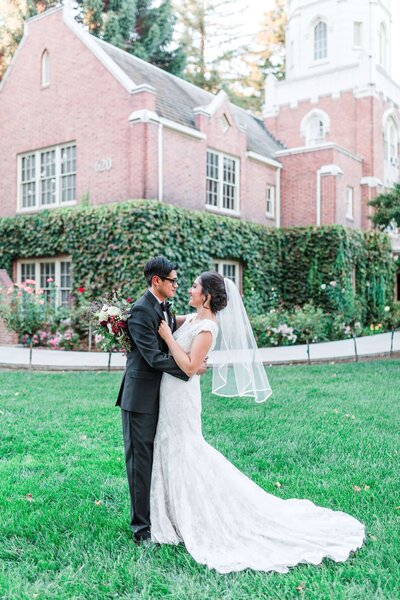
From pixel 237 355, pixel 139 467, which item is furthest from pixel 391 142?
pixel 139 467

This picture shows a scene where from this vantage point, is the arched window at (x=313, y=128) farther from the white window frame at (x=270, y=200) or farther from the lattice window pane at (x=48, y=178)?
the lattice window pane at (x=48, y=178)

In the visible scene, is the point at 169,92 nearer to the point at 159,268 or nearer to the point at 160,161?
the point at 160,161

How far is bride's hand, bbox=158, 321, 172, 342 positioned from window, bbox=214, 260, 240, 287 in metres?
15.0

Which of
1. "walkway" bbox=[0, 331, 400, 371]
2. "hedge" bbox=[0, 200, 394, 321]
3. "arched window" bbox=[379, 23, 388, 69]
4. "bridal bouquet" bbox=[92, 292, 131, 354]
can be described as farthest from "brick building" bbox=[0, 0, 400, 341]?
"bridal bouquet" bbox=[92, 292, 131, 354]

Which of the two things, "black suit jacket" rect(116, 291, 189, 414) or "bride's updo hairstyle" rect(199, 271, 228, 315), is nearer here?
"black suit jacket" rect(116, 291, 189, 414)

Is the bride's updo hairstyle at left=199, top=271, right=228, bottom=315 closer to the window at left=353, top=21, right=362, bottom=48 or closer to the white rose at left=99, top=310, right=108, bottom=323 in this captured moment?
the white rose at left=99, top=310, right=108, bottom=323

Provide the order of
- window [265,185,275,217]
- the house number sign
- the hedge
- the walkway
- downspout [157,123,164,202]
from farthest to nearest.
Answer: window [265,185,275,217] → the house number sign → downspout [157,123,164,202] → the hedge → the walkway

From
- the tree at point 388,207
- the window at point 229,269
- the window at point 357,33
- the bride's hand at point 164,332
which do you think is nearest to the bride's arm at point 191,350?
the bride's hand at point 164,332

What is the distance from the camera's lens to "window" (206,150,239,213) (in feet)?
62.7

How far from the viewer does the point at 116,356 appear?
14.0 m

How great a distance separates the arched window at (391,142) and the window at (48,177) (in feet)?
47.8

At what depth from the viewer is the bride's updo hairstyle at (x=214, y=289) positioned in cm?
380

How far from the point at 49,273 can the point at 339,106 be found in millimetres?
14704

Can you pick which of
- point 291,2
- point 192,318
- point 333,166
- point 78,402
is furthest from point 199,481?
Answer: point 291,2
